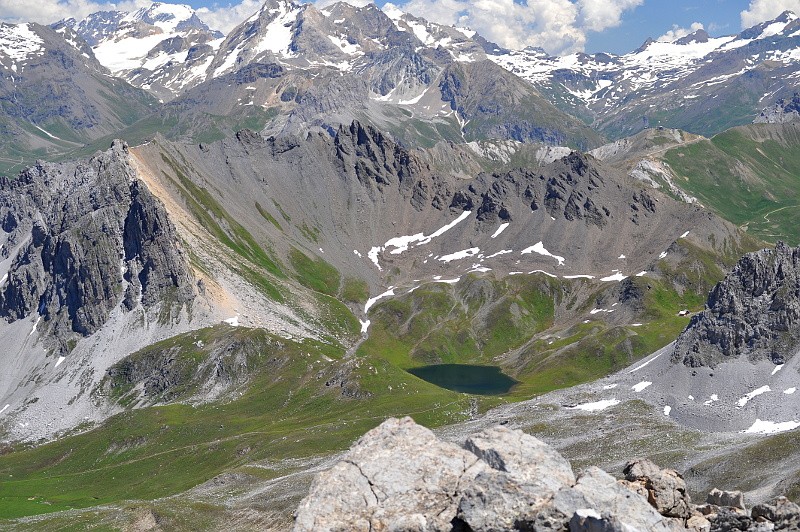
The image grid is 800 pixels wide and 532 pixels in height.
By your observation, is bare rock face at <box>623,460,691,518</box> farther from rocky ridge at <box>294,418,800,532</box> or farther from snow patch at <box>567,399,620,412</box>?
snow patch at <box>567,399,620,412</box>

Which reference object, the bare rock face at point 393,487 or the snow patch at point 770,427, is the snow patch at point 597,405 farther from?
the bare rock face at point 393,487

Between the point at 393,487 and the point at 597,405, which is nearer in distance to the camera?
the point at 393,487

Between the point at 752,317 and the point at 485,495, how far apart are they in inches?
5432

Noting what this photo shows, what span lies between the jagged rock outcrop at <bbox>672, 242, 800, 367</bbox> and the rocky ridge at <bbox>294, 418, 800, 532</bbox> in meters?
119

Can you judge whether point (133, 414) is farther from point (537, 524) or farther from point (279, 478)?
point (537, 524)

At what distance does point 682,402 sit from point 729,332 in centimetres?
2143

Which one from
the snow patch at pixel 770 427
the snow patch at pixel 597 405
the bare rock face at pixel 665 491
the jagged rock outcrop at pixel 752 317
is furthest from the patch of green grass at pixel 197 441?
the bare rock face at pixel 665 491

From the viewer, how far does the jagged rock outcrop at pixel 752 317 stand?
5837 inches

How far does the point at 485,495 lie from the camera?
33.9 m

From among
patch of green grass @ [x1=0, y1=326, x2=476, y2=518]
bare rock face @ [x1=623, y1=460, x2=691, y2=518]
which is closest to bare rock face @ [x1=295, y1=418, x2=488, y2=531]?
bare rock face @ [x1=623, y1=460, x2=691, y2=518]

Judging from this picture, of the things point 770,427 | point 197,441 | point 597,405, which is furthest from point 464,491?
point 197,441

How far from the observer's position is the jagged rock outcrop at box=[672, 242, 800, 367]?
148250 millimetres

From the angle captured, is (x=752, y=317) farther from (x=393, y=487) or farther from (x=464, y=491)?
(x=464, y=491)

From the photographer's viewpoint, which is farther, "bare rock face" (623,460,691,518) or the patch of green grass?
the patch of green grass
